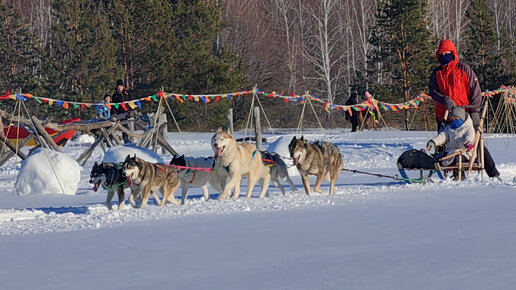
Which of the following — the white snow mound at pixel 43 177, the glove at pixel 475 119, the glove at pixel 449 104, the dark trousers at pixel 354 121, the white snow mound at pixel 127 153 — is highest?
the glove at pixel 449 104

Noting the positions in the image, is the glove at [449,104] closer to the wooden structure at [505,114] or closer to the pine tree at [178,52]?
the wooden structure at [505,114]

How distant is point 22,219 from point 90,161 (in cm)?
777

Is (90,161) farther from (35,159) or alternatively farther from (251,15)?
(251,15)

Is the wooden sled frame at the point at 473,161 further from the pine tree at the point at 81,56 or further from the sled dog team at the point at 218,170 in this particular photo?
the pine tree at the point at 81,56

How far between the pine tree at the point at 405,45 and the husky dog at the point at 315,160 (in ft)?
57.7

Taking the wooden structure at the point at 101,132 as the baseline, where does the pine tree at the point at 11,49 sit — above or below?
above

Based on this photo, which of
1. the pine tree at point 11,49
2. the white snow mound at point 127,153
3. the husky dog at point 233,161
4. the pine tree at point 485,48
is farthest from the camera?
the pine tree at point 11,49

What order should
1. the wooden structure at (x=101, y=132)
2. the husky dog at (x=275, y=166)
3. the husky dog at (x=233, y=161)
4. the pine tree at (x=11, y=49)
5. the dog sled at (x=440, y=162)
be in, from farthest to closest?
the pine tree at (x=11, y=49) → the wooden structure at (x=101, y=132) → the dog sled at (x=440, y=162) → the husky dog at (x=275, y=166) → the husky dog at (x=233, y=161)

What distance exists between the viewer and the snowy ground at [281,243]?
3514mm

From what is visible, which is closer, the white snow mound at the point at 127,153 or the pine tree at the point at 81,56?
the white snow mound at the point at 127,153

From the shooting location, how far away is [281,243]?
4477 mm

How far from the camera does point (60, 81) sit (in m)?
25.6

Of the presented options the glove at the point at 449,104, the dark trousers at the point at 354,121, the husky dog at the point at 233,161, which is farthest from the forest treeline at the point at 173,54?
the husky dog at the point at 233,161

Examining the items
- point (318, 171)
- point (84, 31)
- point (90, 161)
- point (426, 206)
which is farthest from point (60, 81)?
point (426, 206)
